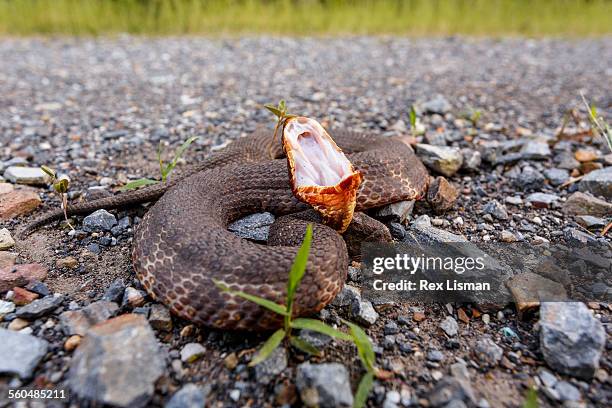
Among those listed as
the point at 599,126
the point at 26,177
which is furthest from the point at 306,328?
the point at 599,126

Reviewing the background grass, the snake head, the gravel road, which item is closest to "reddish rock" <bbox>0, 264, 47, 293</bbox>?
the gravel road

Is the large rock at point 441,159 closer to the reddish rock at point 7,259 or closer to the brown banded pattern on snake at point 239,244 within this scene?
the brown banded pattern on snake at point 239,244

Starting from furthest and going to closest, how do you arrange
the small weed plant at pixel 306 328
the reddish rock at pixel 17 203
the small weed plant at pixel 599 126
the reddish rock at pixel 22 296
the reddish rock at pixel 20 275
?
the small weed plant at pixel 599 126 → the reddish rock at pixel 17 203 → the reddish rock at pixel 20 275 → the reddish rock at pixel 22 296 → the small weed plant at pixel 306 328

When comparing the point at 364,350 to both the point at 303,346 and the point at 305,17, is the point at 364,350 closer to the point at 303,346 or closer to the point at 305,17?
the point at 303,346

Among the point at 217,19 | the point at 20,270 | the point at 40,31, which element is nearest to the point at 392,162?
the point at 20,270

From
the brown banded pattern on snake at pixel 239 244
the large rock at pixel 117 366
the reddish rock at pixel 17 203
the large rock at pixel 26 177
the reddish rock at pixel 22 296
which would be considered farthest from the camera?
the large rock at pixel 26 177

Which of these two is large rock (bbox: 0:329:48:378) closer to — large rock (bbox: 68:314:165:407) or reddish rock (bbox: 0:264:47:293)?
large rock (bbox: 68:314:165:407)

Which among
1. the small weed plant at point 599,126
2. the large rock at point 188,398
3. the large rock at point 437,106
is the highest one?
the small weed plant at point 599,126

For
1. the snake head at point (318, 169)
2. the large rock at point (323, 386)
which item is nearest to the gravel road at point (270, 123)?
the large rock at point (323, 386)
